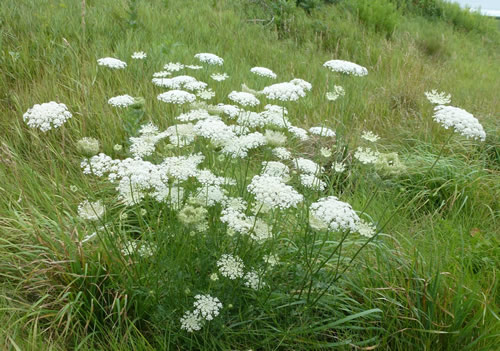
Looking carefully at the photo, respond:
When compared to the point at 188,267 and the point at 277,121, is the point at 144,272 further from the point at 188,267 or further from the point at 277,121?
the point at 277,121

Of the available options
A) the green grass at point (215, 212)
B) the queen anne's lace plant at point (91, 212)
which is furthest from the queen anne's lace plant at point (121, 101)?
the queen anne's lace plant at point (91, 212)

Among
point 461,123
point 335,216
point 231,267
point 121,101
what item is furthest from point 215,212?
point 461,123

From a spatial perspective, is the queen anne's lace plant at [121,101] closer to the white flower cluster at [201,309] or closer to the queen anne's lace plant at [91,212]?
the queen anne's lace plant at [91,212]

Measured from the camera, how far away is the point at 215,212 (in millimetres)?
2268

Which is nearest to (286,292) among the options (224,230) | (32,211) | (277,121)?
(224,230)

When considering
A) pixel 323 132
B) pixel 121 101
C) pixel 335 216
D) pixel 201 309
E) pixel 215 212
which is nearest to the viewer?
pixel 335 216

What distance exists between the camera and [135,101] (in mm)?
2492

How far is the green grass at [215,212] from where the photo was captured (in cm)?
219

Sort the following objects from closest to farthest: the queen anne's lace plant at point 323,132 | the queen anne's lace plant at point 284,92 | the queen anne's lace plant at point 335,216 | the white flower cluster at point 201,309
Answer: the queen anne's lace plant at point 335,216
the white flower cluster at point 201,309
the queen anne's lace plant at point 284,92
the queen anne's lace plant at point 323,132

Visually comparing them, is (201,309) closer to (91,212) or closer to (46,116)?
(91,212)

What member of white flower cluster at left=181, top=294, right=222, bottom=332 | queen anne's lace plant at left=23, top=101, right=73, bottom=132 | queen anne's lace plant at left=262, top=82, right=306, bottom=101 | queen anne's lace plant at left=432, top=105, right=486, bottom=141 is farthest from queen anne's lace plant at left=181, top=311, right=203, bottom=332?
queen anne's lace plant at left=432, top=105, right=486, bottom=141

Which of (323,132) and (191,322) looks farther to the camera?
(323,132)

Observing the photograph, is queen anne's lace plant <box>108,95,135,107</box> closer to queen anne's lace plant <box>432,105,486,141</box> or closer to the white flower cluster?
the white flower cluster

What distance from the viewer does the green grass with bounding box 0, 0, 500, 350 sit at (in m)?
2.19
